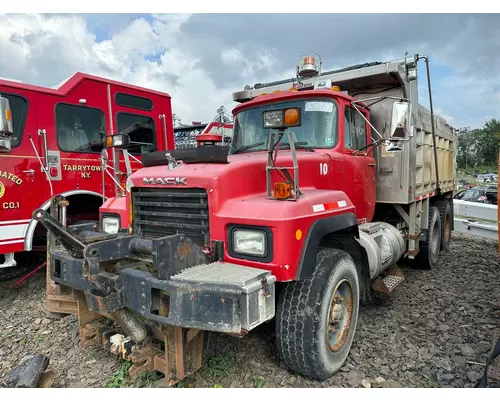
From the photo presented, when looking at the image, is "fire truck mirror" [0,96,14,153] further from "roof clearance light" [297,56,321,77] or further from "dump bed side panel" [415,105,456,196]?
"dump bed side panel" [415,105,456,196]

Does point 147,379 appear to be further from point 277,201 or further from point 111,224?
point 277,201

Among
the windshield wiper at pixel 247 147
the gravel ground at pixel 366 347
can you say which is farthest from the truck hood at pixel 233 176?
the gravel ground at pixel 366 347

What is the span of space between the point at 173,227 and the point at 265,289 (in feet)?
3.59

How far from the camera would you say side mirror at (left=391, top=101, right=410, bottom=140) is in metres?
3.46

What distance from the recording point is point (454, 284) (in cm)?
532

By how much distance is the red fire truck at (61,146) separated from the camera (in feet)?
15.5

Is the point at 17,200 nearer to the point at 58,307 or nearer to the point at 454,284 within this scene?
the point at 58,307

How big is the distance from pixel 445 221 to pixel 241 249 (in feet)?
19.9

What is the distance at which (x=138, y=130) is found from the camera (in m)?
6.36

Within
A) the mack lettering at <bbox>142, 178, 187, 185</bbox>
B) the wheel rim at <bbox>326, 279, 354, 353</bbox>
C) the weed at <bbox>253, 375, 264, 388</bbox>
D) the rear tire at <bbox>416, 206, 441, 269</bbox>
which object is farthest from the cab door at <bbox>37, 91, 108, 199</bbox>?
the rear tire at <bbox>416, 206, 441, 269</bbox>

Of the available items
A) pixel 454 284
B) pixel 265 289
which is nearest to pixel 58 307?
pixel 265 289

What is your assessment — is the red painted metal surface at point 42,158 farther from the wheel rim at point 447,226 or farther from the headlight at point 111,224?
the wheel rim at point 447,226

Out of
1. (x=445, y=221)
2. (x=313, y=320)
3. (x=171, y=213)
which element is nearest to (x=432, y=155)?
(x=445, y=221)

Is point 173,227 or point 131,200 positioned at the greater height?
point 131,200
